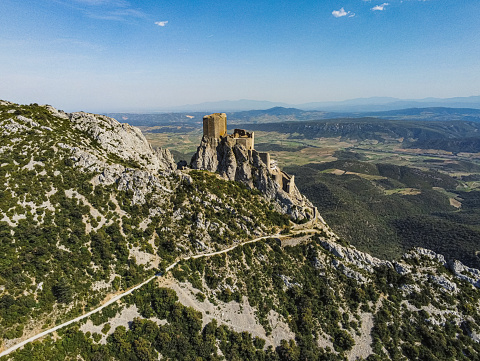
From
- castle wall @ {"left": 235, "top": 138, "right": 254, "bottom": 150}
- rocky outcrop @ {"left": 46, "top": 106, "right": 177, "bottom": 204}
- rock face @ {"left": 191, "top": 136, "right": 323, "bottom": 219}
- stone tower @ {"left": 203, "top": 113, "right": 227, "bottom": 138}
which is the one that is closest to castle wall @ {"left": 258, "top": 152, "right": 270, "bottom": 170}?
rock face @ {"left": 191, "top": 136, "right": 323, "bottom": 219}

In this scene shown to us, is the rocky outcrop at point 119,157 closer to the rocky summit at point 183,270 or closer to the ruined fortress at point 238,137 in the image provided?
the rocky summit at point 183,270

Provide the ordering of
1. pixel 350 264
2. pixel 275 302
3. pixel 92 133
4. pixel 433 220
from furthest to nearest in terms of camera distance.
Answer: pixel 433 220
pixel 92 133
pixel 350 264
pixel 275 302

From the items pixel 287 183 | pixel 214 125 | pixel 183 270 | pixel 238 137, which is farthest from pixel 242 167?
pixel 183 270

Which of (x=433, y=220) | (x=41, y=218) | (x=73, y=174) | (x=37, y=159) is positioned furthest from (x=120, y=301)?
(x=433, y=220)

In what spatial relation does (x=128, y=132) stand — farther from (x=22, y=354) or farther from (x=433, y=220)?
(x=433, y=220)

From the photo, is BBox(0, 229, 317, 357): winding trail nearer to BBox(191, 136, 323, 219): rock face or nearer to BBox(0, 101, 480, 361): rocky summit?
BBox(0, 101, 480, 361): rocky summit

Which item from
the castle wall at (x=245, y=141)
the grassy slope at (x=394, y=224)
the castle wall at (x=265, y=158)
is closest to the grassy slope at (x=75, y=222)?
the castle wall at (x=265, y=158)
